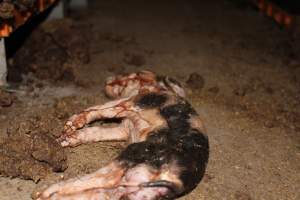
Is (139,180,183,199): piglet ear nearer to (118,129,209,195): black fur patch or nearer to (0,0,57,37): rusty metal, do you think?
(118,129,209,195): black fur patch

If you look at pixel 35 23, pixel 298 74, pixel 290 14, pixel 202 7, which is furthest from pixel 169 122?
pixel 202 7

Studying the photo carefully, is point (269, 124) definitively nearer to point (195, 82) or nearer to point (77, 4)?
point (195, 82)

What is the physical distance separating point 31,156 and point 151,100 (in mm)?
1277

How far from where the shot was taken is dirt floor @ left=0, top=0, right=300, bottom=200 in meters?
4.34

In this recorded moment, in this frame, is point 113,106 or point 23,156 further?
point 113,106

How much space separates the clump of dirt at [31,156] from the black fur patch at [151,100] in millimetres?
909

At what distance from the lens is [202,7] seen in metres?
10.5

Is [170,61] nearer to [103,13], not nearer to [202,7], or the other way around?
[103,13]

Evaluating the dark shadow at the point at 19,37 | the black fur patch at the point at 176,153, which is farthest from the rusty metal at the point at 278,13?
the black fur patch at the point at 176,153

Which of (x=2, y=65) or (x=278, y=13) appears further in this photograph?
(x=278, y=13)

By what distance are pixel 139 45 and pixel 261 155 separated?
3.61 metres

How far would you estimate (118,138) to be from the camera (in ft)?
15.1

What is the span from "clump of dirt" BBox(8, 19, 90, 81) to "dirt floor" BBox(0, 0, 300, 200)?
0.02m

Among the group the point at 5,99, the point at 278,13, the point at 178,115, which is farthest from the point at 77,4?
the point at 178,115
